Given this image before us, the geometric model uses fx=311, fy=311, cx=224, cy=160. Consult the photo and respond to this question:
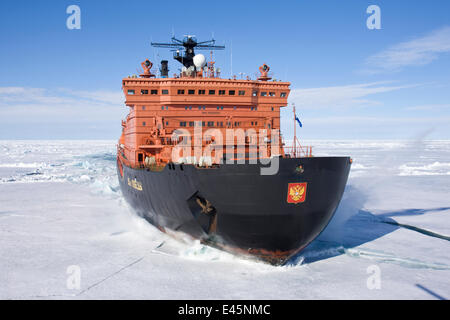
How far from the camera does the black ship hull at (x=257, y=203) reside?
815cm

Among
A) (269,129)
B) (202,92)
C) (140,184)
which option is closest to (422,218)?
(269,129)

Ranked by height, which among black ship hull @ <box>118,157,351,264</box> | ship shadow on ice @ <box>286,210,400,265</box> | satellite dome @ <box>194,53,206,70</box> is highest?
satellite dome @ <box>194,53,206,70</box>

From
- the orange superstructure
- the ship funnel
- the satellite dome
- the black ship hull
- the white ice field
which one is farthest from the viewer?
the ship funnel

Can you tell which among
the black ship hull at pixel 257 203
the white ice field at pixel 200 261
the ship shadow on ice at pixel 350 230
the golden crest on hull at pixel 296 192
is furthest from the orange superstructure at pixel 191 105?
the golden crest on hull at pixel 296 192

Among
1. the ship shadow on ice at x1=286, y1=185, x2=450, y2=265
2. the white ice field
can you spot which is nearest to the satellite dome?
the white ice field

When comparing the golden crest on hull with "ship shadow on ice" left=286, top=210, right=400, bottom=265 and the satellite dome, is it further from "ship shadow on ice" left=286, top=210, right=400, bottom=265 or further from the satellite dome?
the satellite dome

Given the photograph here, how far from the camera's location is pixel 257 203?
8.21 meters

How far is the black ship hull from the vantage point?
26.7 ft

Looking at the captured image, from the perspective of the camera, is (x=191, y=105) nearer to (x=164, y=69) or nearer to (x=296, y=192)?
(x=164, y=69)

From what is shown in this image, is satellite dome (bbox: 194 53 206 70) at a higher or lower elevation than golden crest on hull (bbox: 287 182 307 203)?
higher

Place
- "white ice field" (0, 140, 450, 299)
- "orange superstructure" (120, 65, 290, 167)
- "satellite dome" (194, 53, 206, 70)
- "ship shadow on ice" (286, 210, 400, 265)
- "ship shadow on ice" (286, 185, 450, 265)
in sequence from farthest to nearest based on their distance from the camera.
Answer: "satellite dome" (194, 53, 206, 70) < "orange superstructure" (120, 65, 290, 167) < "ship shadow on ice" (286, 185, 450, 265) < "ship shadow on ice" (286, 210, 400, 265) < "white ice field" (0, 140, 450, 299)

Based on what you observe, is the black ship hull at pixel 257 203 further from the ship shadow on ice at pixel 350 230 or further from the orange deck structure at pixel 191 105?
the orange deck structure at pixel 191 105

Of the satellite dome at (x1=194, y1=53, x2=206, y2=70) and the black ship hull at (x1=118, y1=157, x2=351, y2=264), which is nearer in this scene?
the black ship hull at (x1=118, y1=157, x2=351, y2=264)

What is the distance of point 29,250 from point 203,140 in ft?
23.3
